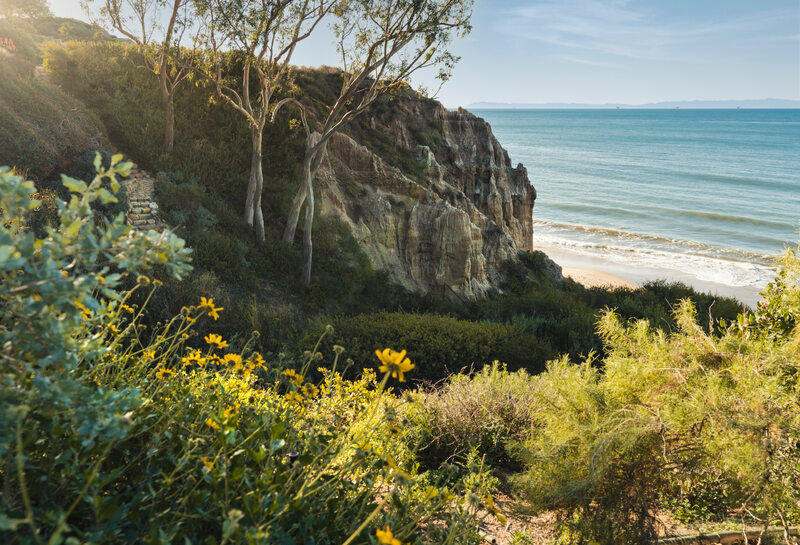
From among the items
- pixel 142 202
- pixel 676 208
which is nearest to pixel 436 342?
pixel 142 202

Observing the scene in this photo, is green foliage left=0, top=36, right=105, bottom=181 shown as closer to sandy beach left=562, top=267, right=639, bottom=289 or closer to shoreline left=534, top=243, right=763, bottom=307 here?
shoreline left=534, top=243, right=763, bottom=307

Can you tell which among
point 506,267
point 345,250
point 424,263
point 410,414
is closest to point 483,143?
point 506,267

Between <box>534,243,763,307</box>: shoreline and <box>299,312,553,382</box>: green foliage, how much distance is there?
1544cm

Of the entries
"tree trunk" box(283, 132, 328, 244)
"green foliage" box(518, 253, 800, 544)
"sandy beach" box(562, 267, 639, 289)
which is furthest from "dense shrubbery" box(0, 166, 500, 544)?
"sandy beach" box(562, 267, 639, 289)

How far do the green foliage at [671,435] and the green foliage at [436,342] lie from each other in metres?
4.92

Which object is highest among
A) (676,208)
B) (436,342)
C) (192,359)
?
(676,208)

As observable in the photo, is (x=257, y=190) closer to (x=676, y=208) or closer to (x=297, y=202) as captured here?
(x=297, y=202)

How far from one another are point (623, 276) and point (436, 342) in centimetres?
2294

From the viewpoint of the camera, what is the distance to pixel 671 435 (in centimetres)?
359

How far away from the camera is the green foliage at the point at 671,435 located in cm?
305

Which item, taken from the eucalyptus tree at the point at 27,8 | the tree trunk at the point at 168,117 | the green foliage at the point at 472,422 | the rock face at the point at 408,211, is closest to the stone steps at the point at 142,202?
the tree trunk at the point at 168,117

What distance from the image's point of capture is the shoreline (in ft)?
83.4

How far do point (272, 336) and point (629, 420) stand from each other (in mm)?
7238

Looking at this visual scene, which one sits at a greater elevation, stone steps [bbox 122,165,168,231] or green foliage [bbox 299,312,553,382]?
stone steps [bbox 122,165,168,231]
